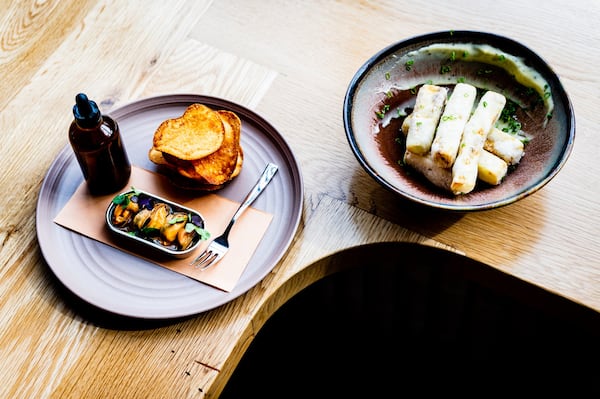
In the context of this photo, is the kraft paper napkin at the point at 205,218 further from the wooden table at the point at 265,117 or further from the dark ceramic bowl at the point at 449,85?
the dark ceramic bowl at the point at 449,85

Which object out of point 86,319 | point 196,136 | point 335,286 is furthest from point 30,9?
point 335,286

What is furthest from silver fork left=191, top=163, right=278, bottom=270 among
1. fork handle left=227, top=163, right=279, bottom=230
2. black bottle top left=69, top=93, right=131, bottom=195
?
black bottle top left=69, top=93, right=131, bottom=195

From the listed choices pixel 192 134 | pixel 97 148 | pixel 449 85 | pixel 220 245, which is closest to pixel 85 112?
pixel 97 148

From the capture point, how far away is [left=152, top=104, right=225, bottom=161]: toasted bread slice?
1.05 meters

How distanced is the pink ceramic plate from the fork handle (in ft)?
0.04

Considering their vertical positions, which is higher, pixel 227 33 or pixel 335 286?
pixel 227 33

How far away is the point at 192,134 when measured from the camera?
1.07m

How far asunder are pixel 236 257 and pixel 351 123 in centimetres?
32

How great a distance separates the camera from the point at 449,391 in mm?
1732

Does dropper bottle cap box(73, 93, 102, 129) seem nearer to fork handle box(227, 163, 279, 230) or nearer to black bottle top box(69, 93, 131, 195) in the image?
black bottle top box(69, 93, 131, 195)

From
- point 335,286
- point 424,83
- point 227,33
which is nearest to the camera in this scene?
point 424,83

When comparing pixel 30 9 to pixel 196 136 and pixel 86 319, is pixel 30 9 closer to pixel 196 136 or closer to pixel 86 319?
pixel 196 136

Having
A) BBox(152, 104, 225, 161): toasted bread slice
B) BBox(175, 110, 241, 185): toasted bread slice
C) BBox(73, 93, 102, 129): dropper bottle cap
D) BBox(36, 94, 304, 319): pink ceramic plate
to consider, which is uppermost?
BBox(73, 93, 102, 129): dropper bottle cap

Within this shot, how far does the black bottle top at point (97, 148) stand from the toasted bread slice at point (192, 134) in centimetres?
7
